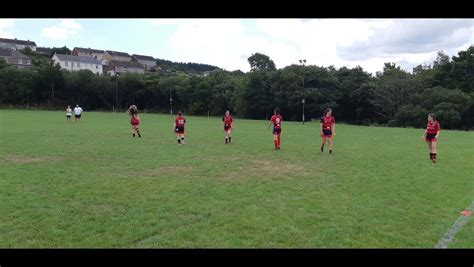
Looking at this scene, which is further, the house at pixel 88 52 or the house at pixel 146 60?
the house at pixel 146 60

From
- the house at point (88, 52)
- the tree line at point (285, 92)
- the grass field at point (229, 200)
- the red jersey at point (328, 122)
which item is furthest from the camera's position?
the house at point (88, 52)

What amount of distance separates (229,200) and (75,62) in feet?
345

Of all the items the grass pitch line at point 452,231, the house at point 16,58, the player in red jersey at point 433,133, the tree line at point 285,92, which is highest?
the house at point 16,58

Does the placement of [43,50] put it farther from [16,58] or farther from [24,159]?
[24,159]

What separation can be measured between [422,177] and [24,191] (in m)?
10.0

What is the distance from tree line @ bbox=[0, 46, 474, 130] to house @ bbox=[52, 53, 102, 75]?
2923 centimetres

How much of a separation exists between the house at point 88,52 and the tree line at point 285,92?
54.5 metres

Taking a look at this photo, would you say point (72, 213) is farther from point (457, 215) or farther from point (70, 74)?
point (70, 74)

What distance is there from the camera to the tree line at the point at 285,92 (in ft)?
155

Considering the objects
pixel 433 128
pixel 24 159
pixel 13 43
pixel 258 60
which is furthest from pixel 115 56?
pixel 433 128

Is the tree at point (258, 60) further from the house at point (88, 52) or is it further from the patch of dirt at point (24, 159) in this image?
the patch of dirt at point (24, 159)

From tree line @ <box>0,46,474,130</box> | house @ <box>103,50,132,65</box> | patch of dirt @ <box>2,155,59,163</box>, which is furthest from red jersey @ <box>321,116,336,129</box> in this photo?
house @ <box>103,50,132,65</box>

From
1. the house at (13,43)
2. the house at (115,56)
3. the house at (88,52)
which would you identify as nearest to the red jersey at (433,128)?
the house at (88,52)
